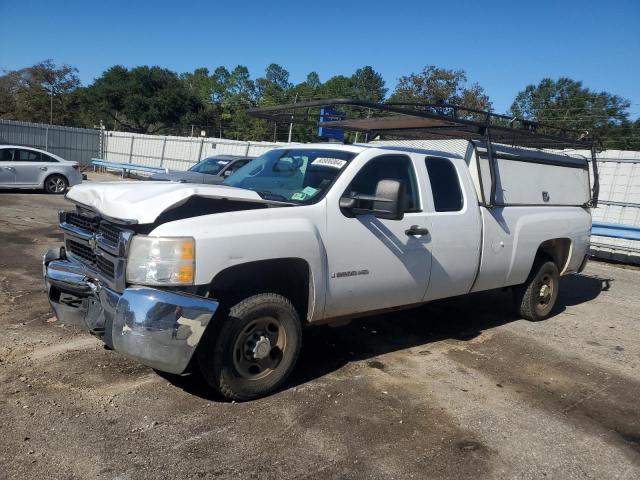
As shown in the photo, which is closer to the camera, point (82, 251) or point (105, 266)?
point (105, 266)

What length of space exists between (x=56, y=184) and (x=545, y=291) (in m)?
14.6

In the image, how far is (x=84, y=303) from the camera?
385cm

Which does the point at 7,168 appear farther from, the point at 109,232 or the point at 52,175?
the point at 109,232

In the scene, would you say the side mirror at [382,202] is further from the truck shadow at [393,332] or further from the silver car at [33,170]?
the silver car at [33,170]

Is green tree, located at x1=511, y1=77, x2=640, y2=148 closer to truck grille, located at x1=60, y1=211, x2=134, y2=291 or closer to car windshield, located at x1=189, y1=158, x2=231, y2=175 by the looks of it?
car windshield, located at x1=189, y1=158, x2=231, y2=175

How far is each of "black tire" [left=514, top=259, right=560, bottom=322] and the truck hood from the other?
3925 mm

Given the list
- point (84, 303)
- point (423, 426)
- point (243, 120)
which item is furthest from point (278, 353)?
point (243, 120)

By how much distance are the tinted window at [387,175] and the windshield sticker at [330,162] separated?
0.17 m

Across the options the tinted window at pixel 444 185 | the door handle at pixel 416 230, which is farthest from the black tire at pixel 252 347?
the tinted window at pixel 444 185

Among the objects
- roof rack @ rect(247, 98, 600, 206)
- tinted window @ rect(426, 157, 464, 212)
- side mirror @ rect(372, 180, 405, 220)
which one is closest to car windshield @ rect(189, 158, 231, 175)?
roof rack @ rect(247, 98, 600, 206)

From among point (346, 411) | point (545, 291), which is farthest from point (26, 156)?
point (346, 411)

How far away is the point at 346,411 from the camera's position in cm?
380

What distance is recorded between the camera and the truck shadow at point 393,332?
14.8ft

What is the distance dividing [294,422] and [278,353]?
561 mm
